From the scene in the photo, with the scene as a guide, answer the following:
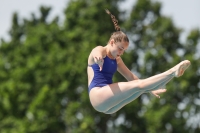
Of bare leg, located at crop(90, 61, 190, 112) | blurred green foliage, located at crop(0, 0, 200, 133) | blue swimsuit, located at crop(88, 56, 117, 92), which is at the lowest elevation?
bare leg, located at crop(90, 61, 190, 112)

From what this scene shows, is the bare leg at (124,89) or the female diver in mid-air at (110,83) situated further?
the female diver in mid-air at (110,83)

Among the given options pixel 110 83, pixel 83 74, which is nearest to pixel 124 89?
pixel 110 83

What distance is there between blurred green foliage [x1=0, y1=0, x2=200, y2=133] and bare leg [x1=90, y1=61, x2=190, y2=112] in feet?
90.0

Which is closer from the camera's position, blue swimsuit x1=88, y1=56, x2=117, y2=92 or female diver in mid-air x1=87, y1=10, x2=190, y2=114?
female diver in mid-air x1=87, y1=10, x2=190, y2=114

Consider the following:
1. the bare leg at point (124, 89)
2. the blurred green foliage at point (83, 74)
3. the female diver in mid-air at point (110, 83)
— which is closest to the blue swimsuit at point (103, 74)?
the female diver in mid-air at point (110, 83)

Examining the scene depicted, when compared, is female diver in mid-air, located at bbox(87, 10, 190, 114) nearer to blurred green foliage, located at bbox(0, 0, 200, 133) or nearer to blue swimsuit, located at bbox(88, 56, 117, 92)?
blue swimsuit, located at bbox(88, 56, 117, 92)

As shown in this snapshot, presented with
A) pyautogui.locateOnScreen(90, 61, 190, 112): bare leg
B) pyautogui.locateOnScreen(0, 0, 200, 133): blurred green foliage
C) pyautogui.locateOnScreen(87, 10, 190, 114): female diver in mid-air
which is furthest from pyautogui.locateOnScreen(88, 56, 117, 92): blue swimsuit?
pyautogui.locateOnScreen(0, 0, 200, 133): blurred green foliage

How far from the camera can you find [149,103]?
4256cm

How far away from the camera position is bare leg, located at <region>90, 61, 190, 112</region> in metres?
→ 12.2

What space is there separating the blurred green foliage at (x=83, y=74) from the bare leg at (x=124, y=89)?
90.0 ft

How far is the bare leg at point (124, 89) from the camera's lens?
12.2 meters

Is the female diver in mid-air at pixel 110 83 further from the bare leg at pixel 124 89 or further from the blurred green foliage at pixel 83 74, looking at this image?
the blurred green foliage at pixel 83 74

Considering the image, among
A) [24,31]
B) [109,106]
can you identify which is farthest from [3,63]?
[109,106]

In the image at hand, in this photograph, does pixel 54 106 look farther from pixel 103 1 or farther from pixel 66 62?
pixel 103 1
